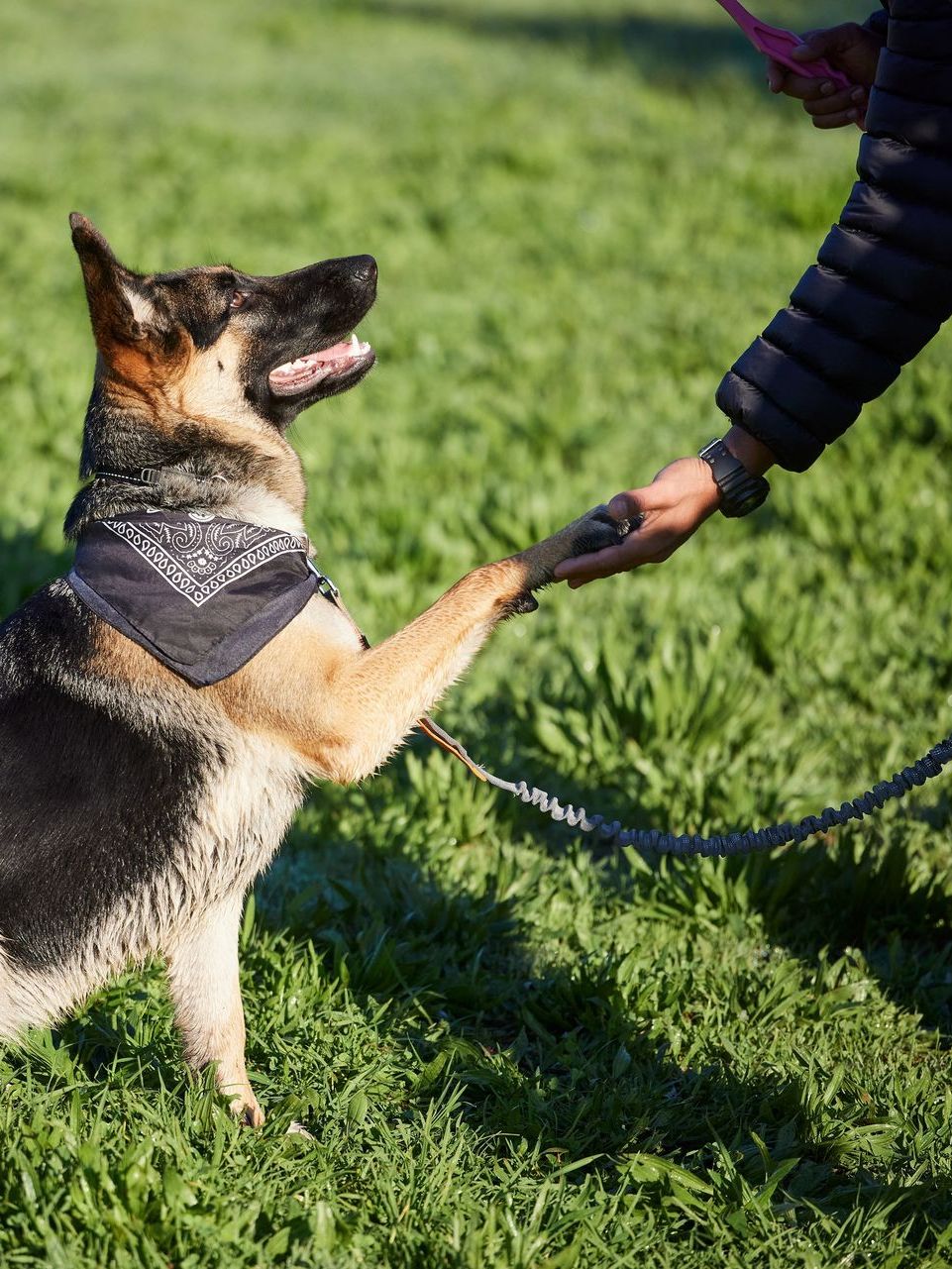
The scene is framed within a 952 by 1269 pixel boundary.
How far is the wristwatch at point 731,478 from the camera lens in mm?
3061

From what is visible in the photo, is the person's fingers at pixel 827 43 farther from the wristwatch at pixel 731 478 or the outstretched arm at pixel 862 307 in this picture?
the wristwatch at pixel 731 478

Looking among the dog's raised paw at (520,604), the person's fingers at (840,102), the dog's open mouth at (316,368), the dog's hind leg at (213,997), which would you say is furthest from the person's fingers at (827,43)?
the dog's hind leg at (213,997)

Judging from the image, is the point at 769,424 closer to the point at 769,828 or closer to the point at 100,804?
the point at 769,828

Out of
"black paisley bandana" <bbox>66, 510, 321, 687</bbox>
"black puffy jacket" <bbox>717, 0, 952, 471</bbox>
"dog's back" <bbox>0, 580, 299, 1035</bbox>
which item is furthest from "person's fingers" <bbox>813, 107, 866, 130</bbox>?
"dog's back" <bbox>0, 580, 299, 1035</bbox>

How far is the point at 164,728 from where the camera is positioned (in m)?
2.84

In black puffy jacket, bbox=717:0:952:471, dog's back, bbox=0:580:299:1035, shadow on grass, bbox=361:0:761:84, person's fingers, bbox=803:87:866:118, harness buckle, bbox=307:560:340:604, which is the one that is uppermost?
shadow on grass, bbox=361:0:761:84

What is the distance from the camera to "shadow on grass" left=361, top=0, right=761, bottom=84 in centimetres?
1584

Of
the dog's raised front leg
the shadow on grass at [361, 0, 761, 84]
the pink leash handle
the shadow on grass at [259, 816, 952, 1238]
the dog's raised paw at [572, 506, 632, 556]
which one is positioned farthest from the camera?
the shadow on grass at [361, 0, 761, 84]

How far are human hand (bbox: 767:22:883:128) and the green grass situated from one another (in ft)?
6.54

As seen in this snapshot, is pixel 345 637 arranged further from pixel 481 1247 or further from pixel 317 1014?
pixel 481 1247

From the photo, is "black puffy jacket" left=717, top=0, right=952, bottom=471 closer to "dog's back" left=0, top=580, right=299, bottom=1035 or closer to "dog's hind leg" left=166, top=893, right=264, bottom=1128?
"dog's back" left=0, top=580, right=299, bottom=1035

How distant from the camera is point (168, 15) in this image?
1786 centimetres

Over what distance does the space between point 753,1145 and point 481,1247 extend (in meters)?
0.76

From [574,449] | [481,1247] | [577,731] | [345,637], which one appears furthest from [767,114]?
[481,1247]
